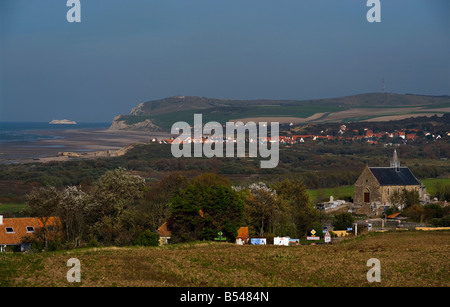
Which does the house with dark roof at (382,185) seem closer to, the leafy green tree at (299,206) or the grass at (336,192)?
the grass at (336,192)

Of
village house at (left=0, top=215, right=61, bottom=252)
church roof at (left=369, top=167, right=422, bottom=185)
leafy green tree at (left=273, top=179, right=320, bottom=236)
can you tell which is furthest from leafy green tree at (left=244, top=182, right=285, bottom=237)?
church roof at (left=369, top=167, right=422, bottom=185)

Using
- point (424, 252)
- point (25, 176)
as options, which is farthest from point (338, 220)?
point (25, 176)

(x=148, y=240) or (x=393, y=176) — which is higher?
(x=393, y=176)

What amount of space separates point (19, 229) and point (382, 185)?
32574mm

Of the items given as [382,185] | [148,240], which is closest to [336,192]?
[382,185]

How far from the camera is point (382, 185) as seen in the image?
57312 mm

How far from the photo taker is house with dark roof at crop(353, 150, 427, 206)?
57.2 m

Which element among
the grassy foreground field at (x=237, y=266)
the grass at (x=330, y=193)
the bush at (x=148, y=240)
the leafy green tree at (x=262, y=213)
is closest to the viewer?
the grassy foreground field at (x=237, y=266)

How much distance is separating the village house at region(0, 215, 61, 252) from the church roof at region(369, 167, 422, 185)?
102 ft

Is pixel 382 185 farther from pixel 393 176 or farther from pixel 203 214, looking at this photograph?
pixel 203 214

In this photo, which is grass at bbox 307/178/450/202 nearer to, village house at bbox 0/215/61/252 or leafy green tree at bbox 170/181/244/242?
leafy green tree at bbox 170/181/244/242

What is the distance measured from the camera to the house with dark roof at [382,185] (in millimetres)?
57219

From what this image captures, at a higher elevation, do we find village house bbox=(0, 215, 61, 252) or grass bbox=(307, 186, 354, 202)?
village house bbox=(0, 215, 61, 252)

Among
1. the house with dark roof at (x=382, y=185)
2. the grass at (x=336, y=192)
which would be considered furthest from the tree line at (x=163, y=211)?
the grass at (x=336, y=192)
